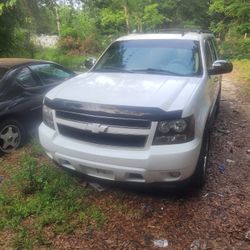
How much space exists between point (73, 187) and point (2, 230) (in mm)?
1025

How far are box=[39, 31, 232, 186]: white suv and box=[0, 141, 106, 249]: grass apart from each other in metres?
0.46

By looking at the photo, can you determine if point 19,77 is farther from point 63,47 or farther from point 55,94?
point 63,47

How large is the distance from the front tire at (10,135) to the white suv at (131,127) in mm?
1452

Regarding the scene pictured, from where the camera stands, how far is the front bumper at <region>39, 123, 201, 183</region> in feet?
10.9

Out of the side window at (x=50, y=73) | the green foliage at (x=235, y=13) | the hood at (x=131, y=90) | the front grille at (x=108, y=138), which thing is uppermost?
the hood at (x=131, y=90)

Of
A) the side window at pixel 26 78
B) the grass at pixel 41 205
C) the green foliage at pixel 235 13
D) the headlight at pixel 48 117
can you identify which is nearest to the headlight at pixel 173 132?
the grass at pixel 41 205

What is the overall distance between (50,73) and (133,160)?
12.3ft

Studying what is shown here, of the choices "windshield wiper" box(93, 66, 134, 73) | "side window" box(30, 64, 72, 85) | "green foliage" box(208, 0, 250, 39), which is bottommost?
"green foliage" box(208, 0, 250, 39)

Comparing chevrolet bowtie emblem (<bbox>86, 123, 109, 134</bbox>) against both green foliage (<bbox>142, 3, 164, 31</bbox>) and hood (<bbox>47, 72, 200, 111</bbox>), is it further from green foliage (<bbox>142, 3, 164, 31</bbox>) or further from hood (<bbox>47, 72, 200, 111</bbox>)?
green foliage (<bbox>142, 3, 164, 31</bbox>)

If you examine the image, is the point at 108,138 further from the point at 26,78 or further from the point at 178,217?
the point at 26,78

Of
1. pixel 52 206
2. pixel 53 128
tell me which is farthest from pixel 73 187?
pixel 53 128

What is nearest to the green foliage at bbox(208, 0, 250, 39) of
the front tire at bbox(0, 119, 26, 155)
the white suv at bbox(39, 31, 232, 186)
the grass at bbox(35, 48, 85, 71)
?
the grass at bbox(35, 48, 85, 71)

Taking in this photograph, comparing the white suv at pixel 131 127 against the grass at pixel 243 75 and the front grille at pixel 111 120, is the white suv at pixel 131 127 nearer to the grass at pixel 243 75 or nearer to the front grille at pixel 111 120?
the front grille at pixel 111 120

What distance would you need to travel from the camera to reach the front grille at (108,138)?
11.1ft
